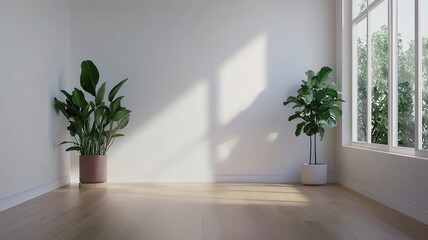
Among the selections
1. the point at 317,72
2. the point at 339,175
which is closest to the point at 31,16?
the point at 317,72

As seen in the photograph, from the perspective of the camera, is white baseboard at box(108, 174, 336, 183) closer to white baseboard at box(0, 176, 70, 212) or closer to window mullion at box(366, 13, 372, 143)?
white baseboard at box(0, 176, 70, 212)

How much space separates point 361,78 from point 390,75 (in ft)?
3.46

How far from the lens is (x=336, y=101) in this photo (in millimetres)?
6086

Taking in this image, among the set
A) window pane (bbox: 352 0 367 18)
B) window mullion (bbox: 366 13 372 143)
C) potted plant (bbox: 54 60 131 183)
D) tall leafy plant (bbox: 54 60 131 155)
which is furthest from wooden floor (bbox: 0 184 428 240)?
window pane (bbox: 352 0 367 18)

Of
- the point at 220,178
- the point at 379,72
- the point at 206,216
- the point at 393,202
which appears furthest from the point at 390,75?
the point at 220,178

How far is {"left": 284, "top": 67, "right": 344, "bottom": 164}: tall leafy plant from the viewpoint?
19.1 feet

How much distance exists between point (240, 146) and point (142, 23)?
6.79 ft

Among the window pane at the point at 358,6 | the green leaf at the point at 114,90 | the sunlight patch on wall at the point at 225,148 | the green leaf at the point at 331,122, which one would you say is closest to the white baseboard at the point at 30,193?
the green leaf at the point at 114,90

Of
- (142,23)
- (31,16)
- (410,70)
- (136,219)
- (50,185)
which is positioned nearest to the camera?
(136,219)

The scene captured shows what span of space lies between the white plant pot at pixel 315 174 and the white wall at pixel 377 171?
256 mm

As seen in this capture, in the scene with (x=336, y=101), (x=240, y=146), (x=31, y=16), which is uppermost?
(x=31, y=16)

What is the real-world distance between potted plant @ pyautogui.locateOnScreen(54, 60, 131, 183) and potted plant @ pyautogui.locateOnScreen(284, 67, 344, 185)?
82.7 inches

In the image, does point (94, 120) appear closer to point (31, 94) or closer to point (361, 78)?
point (31, 94)

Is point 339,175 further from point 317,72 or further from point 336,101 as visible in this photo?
point 317,72
